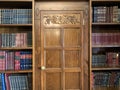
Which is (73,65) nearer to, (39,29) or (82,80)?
(82,80)

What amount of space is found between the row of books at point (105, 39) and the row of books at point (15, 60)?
3.59 feet

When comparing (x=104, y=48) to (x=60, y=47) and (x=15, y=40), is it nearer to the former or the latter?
(x=60, y=47)

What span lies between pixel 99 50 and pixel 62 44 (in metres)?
0.63

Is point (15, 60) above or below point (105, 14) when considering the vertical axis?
below

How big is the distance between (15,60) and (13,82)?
1.16 feet

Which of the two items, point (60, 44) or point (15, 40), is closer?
point (15, 40)

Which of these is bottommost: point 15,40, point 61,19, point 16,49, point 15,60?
point 15,60

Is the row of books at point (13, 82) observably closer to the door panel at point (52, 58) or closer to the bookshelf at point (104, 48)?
the door panel at point (52, 58)

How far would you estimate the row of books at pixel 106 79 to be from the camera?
297 centimetres

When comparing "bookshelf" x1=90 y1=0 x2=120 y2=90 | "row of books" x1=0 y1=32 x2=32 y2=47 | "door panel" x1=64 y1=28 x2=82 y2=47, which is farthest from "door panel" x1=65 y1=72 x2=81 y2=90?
"row of books" x1=0 y1=32 x2=32 y2=47

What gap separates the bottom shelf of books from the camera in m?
2.97

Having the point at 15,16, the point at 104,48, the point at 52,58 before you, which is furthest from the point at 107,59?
the point at 15,16

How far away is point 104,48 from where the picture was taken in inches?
118

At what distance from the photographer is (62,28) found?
9.66 feet
